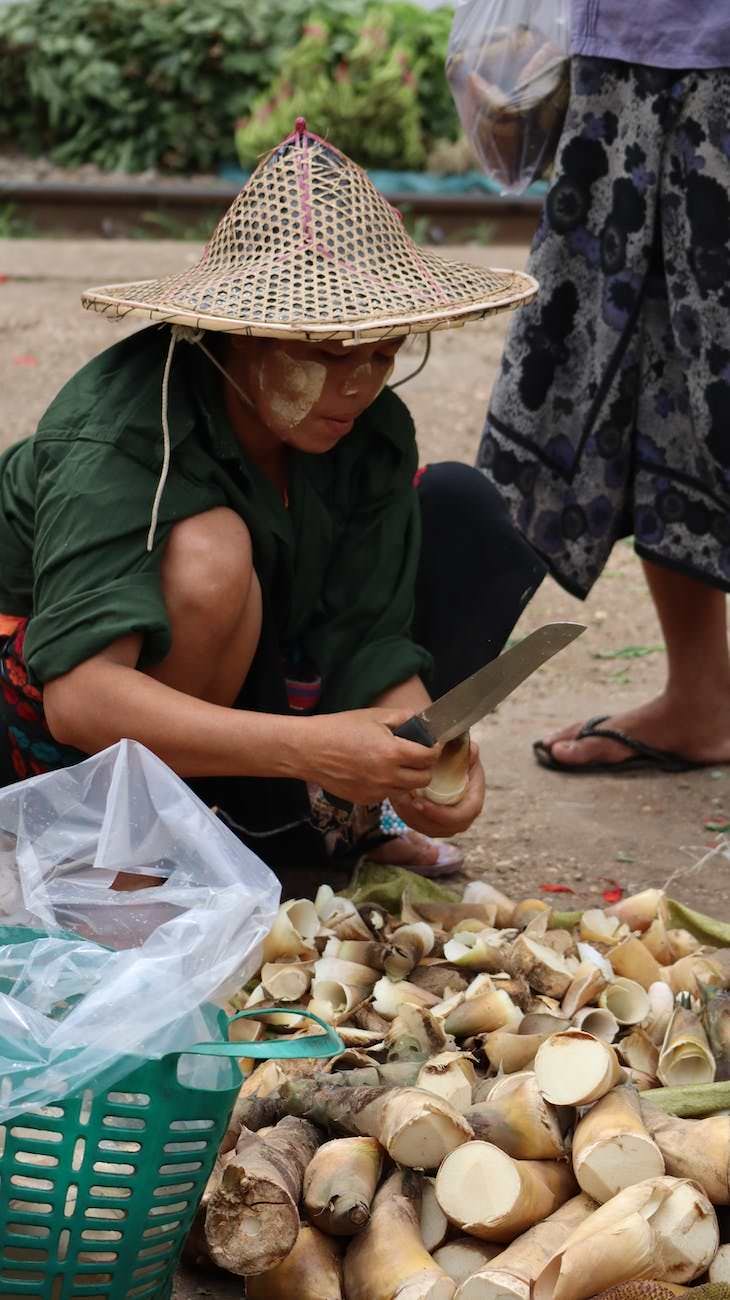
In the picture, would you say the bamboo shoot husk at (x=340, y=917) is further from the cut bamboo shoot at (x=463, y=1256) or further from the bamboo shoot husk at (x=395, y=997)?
the cut bamboo shoot at (x=463, y=1256)

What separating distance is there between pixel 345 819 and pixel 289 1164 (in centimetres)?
88

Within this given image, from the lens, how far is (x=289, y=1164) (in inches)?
63.7

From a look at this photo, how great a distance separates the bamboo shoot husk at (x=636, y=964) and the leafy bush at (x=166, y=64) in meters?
7.33

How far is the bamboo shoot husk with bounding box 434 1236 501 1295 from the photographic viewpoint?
1.59m

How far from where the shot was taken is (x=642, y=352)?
8.93ft

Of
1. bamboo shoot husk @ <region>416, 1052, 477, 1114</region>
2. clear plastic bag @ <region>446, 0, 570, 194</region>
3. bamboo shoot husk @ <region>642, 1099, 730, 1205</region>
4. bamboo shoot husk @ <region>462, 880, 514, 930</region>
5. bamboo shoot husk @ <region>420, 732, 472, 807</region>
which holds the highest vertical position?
clear plastic bag @ <region>446, 0, 570, 194</region>

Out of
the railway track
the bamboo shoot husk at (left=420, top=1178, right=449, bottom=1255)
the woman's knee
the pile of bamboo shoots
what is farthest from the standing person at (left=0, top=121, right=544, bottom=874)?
the railway track

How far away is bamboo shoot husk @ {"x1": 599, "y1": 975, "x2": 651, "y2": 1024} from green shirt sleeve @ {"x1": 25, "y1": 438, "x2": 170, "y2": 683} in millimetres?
701

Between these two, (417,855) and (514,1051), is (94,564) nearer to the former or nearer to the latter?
(514,1051)

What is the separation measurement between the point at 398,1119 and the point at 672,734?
156 centimetres

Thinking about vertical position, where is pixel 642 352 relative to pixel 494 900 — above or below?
above

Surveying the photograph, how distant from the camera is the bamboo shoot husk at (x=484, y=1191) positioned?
1580 mm

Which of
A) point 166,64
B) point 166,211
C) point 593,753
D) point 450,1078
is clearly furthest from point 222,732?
point 166,64

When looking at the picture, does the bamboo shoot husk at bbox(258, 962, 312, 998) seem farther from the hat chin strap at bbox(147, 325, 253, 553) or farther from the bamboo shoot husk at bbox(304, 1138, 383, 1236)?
the hat chin strap at bbox(147, 325, 253, 553)
